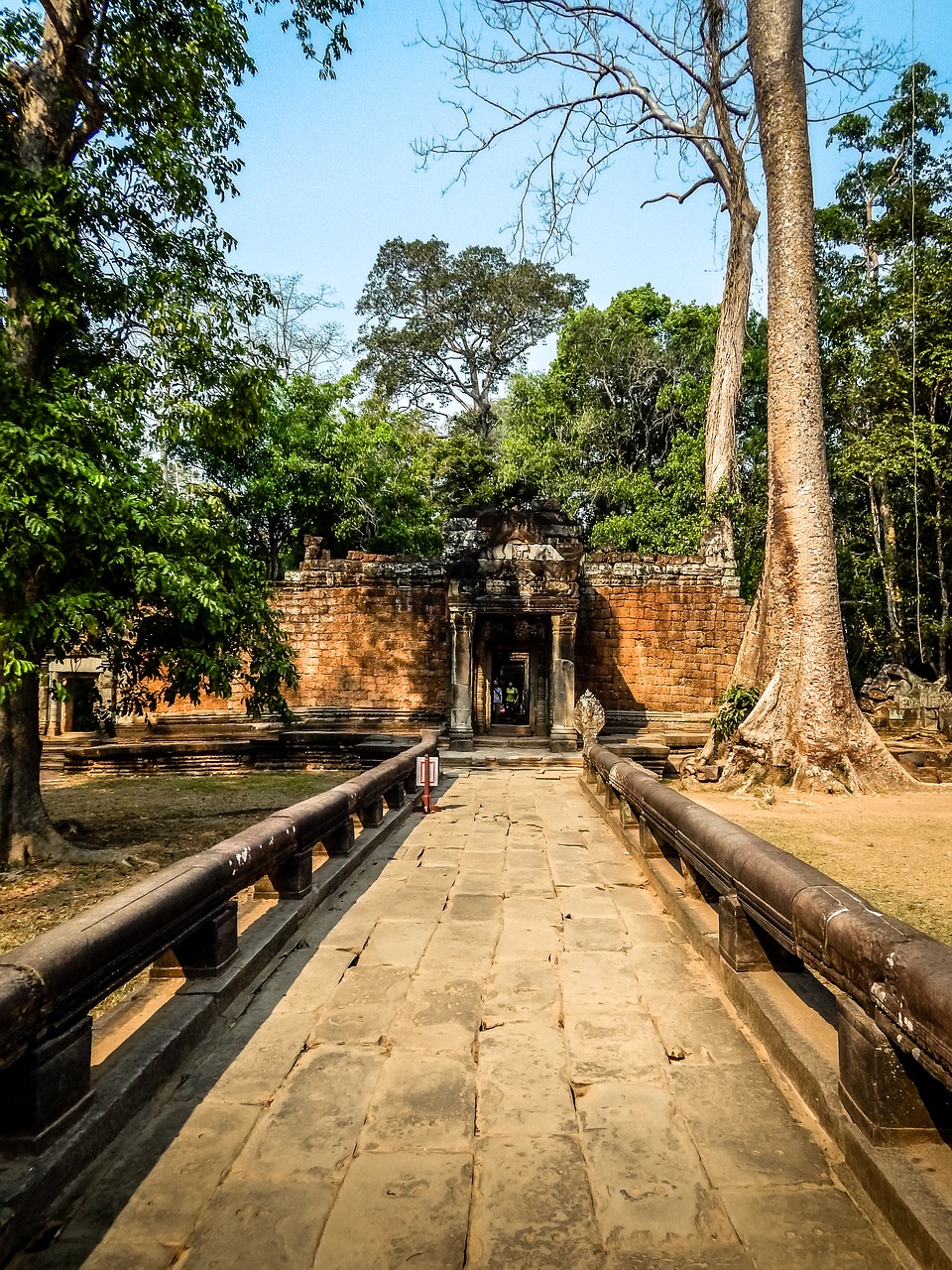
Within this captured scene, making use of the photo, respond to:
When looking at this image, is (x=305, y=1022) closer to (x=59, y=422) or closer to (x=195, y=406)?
(x=59, y=422)

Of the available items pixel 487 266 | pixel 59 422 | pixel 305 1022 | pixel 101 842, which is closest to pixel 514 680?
pixel 487 266

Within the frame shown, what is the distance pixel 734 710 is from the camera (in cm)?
970

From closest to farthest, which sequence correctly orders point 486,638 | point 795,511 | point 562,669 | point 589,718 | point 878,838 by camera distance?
point 878,838 → point 795,511 → point 589,718 → point 562,669 → point 486,638

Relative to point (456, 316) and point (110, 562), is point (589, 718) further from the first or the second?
point (456, 316)

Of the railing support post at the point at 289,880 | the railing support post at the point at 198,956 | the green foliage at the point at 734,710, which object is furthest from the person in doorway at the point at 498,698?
the railing support post at the point at 198,956

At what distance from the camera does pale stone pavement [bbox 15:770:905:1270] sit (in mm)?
1682

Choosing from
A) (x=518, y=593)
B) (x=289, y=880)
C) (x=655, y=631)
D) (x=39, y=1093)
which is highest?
Answer: (x=518, y=593)

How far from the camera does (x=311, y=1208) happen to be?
5.90 ft

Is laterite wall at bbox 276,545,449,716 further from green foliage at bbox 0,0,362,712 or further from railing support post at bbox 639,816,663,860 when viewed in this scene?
railing support post at bbox 639,816,663,860

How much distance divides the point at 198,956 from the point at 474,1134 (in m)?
1.46

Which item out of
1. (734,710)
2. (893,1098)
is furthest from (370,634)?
(893,1098)

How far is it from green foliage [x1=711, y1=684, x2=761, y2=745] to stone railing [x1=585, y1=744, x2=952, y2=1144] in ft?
22.6

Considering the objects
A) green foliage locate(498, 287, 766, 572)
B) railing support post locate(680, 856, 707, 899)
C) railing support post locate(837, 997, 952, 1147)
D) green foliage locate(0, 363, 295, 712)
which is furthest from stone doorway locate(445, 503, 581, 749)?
railing support post locate(837, 997, 952, 1147)

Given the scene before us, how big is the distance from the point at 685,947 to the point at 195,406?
6315 millimetres
